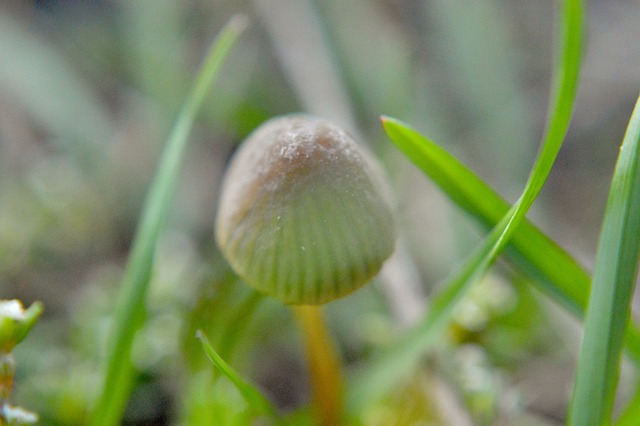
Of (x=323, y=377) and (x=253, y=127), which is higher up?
(x=253, y=127)

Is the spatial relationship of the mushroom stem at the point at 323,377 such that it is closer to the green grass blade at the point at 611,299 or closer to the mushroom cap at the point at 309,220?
the mushroom cap at the point at 309,220

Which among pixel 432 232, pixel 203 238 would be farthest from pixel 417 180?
pixel 203 238

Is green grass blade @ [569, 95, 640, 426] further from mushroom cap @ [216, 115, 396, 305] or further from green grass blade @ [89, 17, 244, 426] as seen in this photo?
green grass blade @ [89, 17, 244, 426]

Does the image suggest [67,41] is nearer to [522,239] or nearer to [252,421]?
[252,421]

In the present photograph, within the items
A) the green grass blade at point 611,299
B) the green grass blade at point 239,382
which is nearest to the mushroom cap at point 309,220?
the green grass blade at point 239,382

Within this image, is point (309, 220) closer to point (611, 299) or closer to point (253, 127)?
point (611, 299)

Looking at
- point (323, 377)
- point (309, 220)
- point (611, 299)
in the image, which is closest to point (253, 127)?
point (323, 377)
